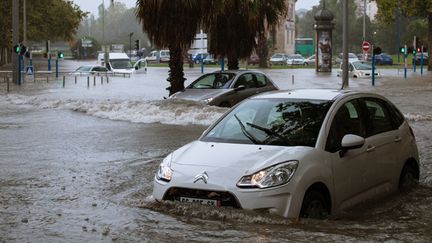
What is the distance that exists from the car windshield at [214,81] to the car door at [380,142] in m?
12.0

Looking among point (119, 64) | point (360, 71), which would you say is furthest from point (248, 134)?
point (119, 64)

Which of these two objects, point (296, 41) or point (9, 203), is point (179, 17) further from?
point (296, 41)

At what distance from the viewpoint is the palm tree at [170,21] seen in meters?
21.6

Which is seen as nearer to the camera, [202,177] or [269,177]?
[269,177]

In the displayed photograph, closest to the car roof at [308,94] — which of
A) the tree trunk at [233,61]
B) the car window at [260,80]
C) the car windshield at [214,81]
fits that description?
the car windshield at [214,81]

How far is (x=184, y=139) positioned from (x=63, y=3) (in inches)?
2317

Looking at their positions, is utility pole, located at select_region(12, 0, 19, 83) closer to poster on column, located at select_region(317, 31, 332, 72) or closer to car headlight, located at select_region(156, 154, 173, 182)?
poster on column, located at select_region(317, 31, 332, 72)

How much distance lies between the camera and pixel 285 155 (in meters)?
6.96

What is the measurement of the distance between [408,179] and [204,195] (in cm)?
329

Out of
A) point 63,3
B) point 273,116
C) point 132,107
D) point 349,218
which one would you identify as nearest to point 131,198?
point 273,116

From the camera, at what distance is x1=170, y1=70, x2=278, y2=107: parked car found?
20.0 m

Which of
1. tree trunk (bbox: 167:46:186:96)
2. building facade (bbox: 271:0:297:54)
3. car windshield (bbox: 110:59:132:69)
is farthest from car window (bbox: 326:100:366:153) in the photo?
building facade (bbox: 271:0:297:54)

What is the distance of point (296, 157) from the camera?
6910 mm

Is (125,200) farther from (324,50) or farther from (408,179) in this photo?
(324,50)
